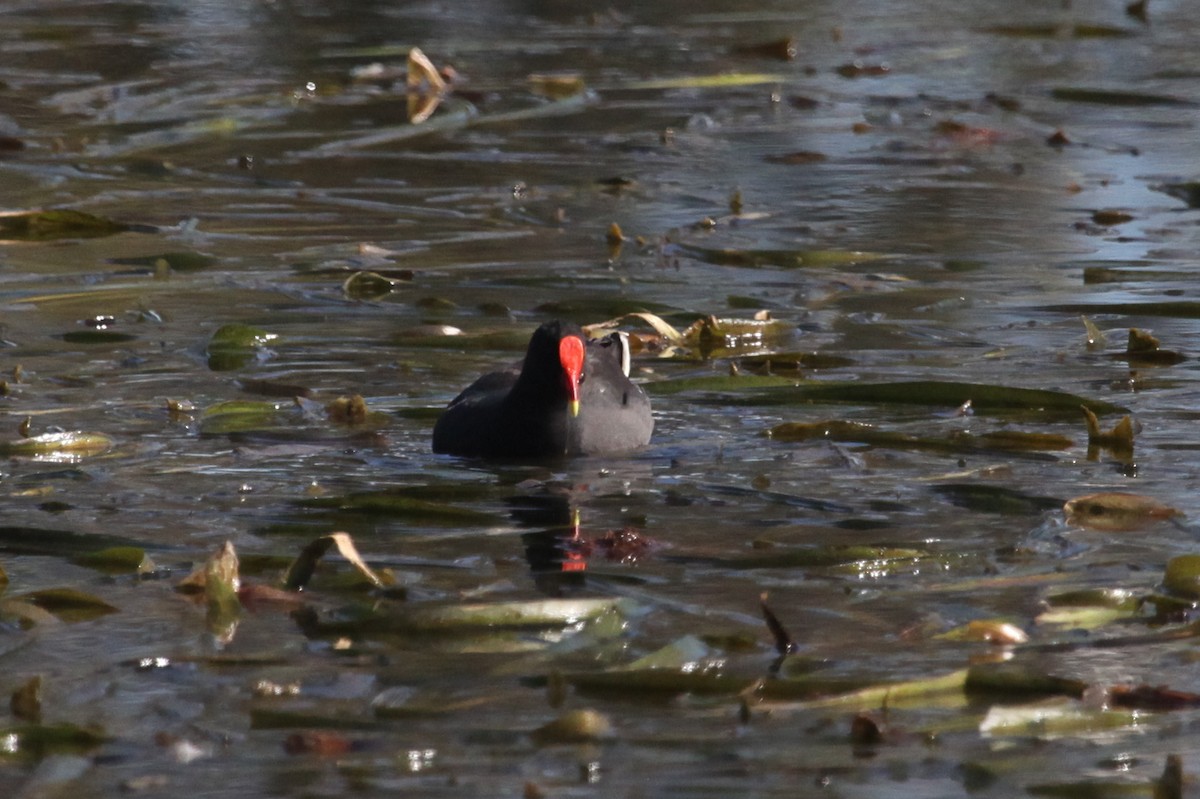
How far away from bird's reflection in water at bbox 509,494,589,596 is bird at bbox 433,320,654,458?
19.9 inches

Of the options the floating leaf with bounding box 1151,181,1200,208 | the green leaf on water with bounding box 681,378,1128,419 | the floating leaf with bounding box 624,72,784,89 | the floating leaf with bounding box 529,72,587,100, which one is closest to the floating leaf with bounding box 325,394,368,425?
the green leaf on water with bounding box 681,378,1128,419

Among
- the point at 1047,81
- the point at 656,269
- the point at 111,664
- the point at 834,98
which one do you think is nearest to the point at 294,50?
the point at 834,98

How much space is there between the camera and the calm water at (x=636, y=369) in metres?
3.93

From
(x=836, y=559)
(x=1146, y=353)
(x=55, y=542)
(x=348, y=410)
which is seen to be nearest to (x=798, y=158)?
(x=1146, y=353)

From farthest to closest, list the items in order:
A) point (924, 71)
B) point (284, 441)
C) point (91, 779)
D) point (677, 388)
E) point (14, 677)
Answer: point (924, 71)
point (677, 388)
point (284, 441)
point (14, 677)
point (91, 779)

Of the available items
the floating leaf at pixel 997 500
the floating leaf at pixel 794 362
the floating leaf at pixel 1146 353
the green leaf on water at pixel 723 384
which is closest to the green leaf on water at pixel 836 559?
the floating leaf at pixel 997 500

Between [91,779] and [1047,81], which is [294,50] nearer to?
[1047,81]

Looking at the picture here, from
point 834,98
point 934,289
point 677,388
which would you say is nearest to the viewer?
point 677,388

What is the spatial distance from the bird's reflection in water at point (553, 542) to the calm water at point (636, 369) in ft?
0.06

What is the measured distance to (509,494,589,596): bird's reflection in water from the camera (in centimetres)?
491

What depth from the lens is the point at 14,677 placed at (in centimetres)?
A: 419

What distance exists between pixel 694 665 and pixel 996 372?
3.24 meters

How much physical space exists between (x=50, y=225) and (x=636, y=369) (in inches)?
127

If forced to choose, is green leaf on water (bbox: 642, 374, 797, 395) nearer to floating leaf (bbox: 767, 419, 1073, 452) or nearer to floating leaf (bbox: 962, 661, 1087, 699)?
floating leaf (bbox: 767, 419, 1073, 452)
